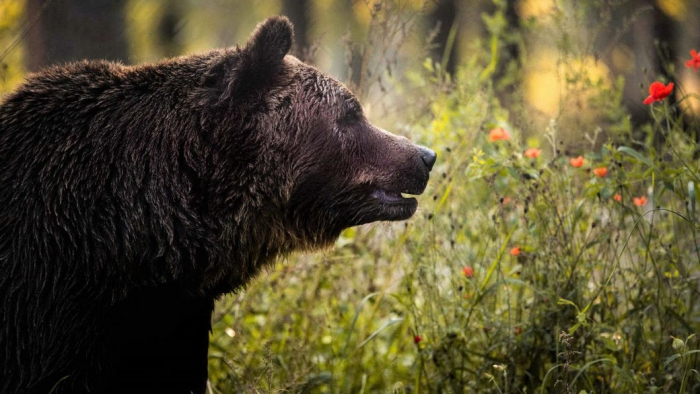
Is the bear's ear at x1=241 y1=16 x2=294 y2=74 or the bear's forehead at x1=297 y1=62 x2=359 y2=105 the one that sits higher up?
the bear's ear at x1=241 y1=16 x2=294 y2=74

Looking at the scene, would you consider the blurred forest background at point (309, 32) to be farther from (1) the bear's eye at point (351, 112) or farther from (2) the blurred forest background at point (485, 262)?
(1) the bear's eye at point (351, 112)

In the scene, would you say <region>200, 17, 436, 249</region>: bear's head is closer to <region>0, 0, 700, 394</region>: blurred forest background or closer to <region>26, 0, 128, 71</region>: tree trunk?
<region>0, 0, 700, 394</region>: blurred forest background

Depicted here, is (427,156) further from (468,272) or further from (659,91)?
(659,91)

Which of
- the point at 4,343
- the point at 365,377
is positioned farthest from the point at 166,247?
the point at 365,377

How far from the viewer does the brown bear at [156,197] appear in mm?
2742

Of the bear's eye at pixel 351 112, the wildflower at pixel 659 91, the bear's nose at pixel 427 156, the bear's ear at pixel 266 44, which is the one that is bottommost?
the bear's nose at pixel 427 156

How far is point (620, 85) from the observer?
15.9ft

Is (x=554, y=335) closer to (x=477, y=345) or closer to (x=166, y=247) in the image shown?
(x=477, y=345)

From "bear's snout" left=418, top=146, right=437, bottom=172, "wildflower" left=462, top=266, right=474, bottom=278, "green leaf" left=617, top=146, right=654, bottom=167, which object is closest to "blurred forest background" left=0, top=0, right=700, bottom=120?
"green leaf" left=617, top=146, right=654, bottom=167

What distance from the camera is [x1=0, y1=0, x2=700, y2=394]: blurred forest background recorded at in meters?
3.54

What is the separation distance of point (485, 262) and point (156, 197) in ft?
6.60

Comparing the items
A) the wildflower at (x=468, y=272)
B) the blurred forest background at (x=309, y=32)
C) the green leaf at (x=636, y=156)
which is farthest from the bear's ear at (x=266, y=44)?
the green leaf at (x=636, y=156)

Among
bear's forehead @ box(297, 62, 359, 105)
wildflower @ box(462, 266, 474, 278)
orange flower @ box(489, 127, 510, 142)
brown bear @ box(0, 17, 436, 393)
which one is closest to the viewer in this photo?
brown bear @ box(0, 17, 436, 393)

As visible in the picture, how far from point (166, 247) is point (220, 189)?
0.34 m
